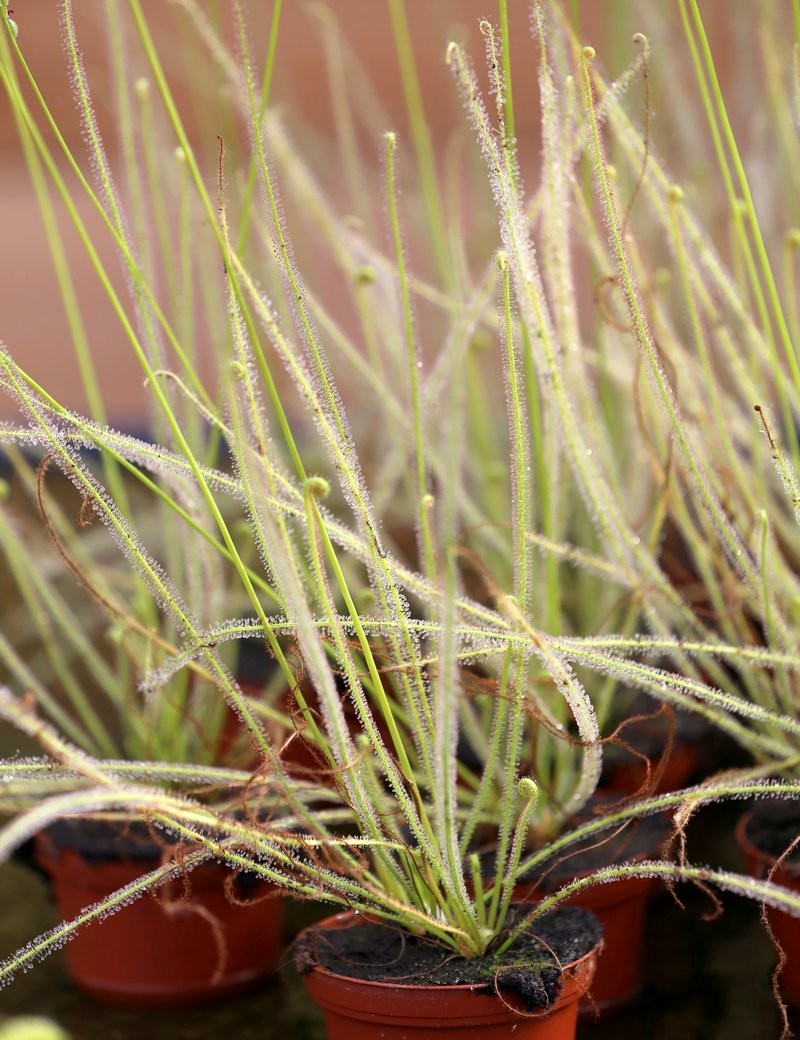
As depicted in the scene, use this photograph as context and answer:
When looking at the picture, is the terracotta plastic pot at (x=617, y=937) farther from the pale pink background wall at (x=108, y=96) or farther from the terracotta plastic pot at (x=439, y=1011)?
the pale pink background wall at (x=108, y=96)

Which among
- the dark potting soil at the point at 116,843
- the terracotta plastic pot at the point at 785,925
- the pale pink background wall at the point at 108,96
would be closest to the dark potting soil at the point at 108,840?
the dark potting soil at the point at 116,843

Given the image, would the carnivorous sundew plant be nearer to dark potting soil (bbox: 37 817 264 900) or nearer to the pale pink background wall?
dark potting soil (bbox: 37 817 264 900)

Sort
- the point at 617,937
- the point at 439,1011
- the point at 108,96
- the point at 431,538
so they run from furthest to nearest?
the point at 108,96
the point at 617,937
the point at 431,538
the point at 439,1011

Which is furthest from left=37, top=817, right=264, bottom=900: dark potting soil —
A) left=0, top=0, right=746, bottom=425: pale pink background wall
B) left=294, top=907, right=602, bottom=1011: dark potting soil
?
left=0, top=0, right=746, bottom=425: pale pink background wall

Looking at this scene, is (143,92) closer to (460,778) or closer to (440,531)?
(440,531)

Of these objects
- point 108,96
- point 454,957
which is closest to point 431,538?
point 454,957

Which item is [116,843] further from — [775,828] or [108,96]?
→ [108,96]
